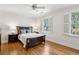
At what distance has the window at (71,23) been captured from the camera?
2.41 meters

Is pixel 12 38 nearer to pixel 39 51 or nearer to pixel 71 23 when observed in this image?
pixel 39 51

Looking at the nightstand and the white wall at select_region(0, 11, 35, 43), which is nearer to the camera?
the white wall at select_region(0, 11, 35, 43)

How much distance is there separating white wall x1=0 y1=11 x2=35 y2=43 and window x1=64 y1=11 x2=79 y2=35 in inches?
39.7

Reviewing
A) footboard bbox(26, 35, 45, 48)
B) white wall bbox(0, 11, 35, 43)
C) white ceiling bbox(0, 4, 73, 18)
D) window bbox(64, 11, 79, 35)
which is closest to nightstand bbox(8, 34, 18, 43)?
white wall bbox(0, 11, 35, 43)

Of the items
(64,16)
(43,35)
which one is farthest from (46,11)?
(43,35)

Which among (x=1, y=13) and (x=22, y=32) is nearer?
(x=1, y=13)

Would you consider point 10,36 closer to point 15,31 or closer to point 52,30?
point 15,31

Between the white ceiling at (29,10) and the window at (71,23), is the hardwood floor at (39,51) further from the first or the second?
the white ceiling at (29,10)

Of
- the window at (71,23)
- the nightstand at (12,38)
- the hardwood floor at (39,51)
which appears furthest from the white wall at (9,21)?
the window at (71,23)

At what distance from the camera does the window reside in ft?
7.91

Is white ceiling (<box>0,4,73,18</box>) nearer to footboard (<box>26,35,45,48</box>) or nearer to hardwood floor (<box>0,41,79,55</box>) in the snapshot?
footboard (<box>26,35,45,48</box>)

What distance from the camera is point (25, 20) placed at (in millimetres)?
2602

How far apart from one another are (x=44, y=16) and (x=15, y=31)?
1.00 metres

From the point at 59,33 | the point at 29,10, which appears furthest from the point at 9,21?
the point at 59,33
